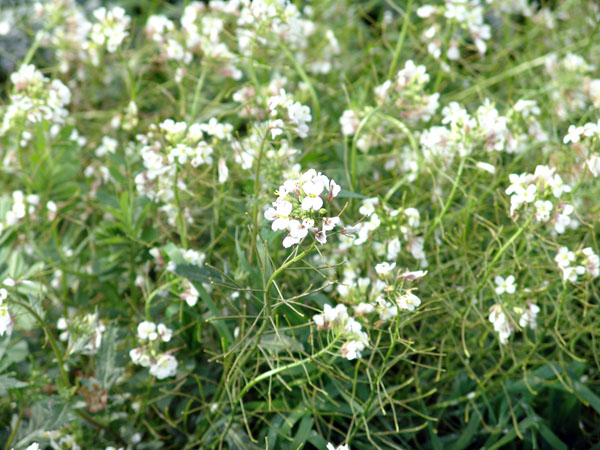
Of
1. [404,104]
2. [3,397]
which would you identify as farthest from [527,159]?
[3,397]

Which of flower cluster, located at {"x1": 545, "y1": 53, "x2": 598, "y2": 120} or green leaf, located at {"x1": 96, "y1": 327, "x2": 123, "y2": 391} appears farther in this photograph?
flower cluster, located at {"x1": 545, "y1": 53, "x2": 598, "y2": 120}

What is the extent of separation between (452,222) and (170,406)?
0.84 m

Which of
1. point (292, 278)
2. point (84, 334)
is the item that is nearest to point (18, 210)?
point (84, 334)

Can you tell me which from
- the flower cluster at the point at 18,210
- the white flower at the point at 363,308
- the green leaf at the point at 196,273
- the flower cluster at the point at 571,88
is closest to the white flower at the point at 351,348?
the white flower at the point at 363,308

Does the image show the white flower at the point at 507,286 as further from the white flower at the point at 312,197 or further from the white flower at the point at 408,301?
the white flower at the point at 312,197

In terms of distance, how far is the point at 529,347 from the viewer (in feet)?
4.96

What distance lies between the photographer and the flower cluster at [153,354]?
4.25ft

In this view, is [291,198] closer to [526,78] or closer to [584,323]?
[584,323]

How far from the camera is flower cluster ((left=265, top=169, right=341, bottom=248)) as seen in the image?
936 mm

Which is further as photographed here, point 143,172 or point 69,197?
point 69,197

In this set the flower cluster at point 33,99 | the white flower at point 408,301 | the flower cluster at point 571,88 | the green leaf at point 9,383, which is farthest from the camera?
the flower cluster at point 571,88

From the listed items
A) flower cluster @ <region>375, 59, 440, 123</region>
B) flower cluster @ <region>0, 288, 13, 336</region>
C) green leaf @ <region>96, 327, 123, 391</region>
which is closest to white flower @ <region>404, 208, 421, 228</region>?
flower cluster @ <region>375, 59, 440, 123</region>

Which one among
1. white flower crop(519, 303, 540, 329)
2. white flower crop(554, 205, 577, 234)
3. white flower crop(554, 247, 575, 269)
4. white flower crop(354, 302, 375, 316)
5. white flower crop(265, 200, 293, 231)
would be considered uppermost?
white flower crop(265, 200, 293, 231)

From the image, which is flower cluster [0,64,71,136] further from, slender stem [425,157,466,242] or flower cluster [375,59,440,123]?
slender stem [425,157,466,242]
